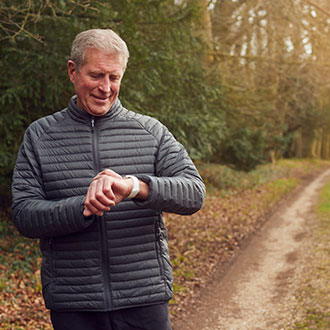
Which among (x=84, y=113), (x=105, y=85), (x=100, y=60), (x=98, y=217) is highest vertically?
(x=100, y=60)

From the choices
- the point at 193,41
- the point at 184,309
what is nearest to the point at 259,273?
the point at 184,309

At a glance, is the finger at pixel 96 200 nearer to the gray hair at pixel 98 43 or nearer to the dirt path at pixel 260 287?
the gray hair at pixel 98 43

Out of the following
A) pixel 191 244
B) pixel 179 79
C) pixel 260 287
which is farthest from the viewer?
pixel 191 244

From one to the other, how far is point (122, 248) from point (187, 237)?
8.13 m

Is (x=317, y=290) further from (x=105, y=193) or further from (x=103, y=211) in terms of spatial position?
(x=105, y=193)

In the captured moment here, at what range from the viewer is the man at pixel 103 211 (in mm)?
1970

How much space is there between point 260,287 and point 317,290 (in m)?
0.95

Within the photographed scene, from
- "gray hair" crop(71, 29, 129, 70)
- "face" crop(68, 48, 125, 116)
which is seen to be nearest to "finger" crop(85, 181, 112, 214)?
"face" crop(68, 48, 125, 116)

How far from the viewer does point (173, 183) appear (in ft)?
6.20

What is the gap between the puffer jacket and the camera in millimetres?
1993

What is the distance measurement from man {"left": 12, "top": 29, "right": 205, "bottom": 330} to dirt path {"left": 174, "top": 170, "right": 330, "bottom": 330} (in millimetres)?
4014

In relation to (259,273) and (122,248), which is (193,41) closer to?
(259,273)

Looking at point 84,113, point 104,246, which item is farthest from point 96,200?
point 84,113

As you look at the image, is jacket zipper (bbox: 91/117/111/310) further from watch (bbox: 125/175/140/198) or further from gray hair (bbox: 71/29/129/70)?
gray hair (bbox: 71/29/129/70)
